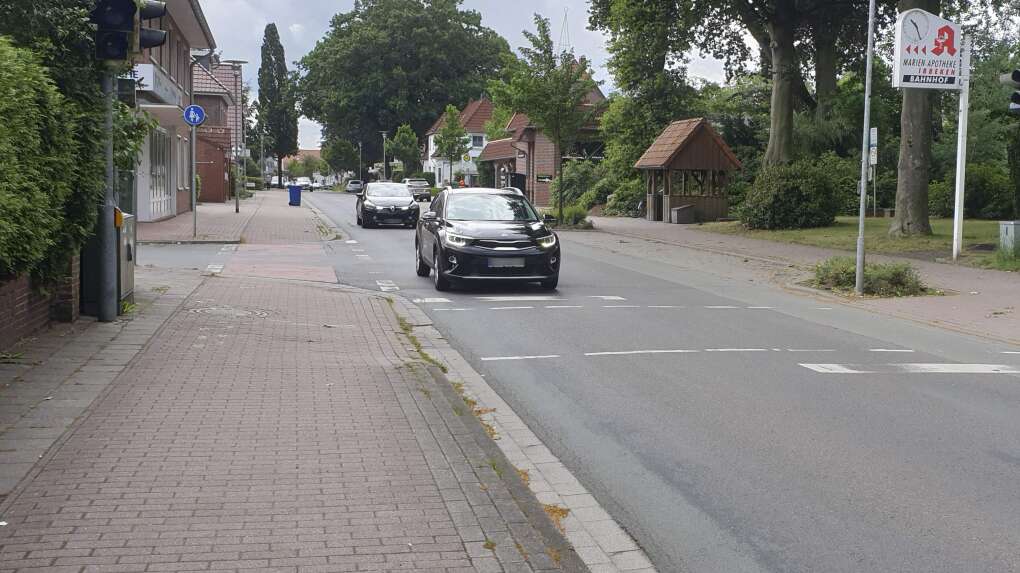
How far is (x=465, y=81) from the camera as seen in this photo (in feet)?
303

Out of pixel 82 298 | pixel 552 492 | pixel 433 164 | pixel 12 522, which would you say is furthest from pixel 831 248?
pixel 433 164

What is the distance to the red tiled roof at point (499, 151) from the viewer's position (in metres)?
68.4

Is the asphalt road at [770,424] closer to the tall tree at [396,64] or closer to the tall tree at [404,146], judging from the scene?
the tall tree at [404,146]

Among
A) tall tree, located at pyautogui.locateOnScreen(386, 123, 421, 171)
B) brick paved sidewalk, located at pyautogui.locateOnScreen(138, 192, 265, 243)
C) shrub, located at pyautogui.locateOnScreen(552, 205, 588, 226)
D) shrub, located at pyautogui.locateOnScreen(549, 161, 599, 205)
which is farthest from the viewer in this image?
tall tree, located at pyautogui.locateOnScreen(386, 123, 421, 171)

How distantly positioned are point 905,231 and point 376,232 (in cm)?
1471

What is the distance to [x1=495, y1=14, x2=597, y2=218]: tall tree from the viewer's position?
3534 cm

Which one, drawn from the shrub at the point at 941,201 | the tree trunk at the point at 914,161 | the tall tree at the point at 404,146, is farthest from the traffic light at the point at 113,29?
the tall tree at the point at 404,146

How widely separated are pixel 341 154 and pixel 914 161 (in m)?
91.7

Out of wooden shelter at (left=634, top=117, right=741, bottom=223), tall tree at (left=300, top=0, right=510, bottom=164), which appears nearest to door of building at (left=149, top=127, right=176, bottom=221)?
wooden shelter at (left=634, top=117, right=741, bottom=223)

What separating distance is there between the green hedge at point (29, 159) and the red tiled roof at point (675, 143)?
2941cm

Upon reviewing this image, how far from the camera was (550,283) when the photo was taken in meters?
15.9

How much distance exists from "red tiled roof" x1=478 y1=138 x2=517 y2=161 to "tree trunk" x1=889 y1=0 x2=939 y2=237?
1679 inches

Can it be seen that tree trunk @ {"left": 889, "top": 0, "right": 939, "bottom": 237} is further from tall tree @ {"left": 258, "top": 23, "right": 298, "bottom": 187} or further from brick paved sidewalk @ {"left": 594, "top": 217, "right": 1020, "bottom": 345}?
tall tree @ {"left": 258, "top": 23, "right": 298, "bottom": 187}

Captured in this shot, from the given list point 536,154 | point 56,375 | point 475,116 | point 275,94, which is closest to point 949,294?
point 56,375
